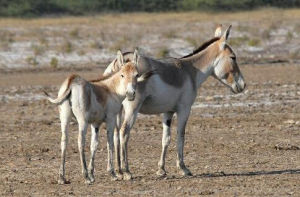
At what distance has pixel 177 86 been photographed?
52.2 feet

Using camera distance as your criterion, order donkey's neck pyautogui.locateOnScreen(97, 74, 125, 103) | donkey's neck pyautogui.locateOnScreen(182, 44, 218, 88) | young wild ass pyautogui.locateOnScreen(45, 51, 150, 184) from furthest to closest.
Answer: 1. donkey's neck pyautogui.locateOnScreen(182, 44, 218, 88)
2. donkey's neck pyautogui.locateOnScreen(97, 74, 125, 103)
3. young wild ass pyautogui.locateOnScreen(45, 51, 150, 184)

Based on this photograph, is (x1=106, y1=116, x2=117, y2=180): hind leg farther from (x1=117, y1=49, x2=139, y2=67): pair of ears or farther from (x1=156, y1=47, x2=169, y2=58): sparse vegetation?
(x1=156, y1=47, x2=169, y2=58): sparse vegetation

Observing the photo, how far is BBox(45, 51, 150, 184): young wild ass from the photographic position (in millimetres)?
14516

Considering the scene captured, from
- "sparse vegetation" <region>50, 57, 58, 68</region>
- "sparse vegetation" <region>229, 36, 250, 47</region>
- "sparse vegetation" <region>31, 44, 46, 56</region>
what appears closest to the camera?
"sparse vegetation" <region>50, 57, 58, 68</region>

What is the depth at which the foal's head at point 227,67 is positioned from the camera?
1677cm

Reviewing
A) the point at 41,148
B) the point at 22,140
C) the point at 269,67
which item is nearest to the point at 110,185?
the point at 41,148

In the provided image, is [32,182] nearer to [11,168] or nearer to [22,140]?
[11,168]

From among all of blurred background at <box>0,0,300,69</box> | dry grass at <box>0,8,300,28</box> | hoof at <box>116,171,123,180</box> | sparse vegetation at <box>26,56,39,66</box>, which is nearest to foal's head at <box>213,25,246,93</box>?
hoof at <box>116,171,123,180</box>

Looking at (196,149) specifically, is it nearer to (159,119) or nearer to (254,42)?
(159,119)

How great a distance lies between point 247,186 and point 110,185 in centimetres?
185

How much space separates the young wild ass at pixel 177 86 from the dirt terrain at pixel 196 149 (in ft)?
1.76

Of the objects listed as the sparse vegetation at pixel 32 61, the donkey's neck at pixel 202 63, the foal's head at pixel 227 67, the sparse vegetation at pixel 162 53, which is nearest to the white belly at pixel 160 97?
the donkey's neck at pixel 202 63

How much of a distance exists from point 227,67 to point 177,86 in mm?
1249

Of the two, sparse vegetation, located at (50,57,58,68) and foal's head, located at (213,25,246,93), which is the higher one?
foal's head, located at (213,25,246,93)
